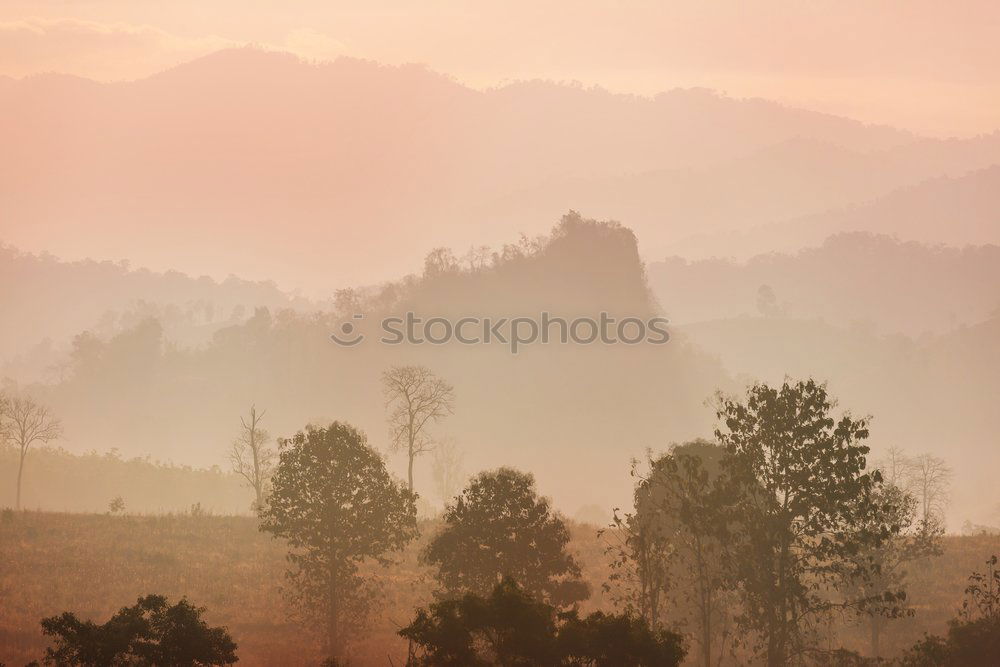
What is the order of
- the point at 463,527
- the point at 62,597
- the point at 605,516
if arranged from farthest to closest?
the point at 605,516
the point at 62,597
the point at 463,527

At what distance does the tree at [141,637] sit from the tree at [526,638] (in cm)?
613

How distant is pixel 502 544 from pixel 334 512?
27.8 ft

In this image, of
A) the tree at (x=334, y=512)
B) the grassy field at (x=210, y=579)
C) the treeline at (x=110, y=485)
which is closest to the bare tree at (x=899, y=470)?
the grassy field at (x=210, y=579)

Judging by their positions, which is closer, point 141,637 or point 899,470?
point 141,637

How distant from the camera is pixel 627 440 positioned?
5969 inches

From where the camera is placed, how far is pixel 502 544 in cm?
3912

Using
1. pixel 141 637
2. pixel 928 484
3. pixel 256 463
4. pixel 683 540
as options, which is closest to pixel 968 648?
pixel 683 540

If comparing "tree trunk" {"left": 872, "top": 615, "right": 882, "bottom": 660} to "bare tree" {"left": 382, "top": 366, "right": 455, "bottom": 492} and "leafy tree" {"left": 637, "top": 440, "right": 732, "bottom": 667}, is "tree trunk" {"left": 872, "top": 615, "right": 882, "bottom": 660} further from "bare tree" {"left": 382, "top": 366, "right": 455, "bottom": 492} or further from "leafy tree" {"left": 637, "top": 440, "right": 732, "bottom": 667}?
"bare tree" {"left": 382, "top": 366, "right": 455, "bottom": 492}

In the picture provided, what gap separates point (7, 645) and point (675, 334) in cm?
14462

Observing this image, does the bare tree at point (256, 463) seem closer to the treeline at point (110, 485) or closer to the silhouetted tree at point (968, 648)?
the treeline at point (110, 485)

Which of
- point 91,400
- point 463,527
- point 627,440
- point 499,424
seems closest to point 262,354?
point 91,400

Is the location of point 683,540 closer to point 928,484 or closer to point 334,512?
point 334,512

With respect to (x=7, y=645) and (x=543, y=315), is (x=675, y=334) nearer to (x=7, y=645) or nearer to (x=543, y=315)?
(x=543, y=315)

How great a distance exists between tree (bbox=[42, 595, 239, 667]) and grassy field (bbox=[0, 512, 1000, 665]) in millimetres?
15174
